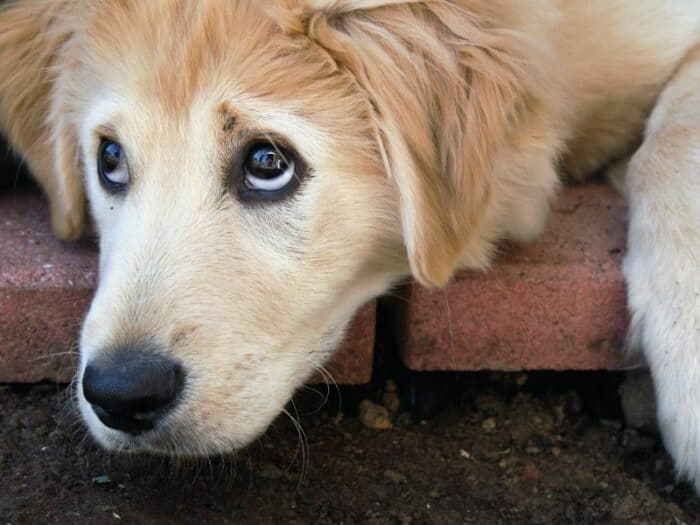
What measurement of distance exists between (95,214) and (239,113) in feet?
2.15

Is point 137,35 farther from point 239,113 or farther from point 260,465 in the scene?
point 260,465

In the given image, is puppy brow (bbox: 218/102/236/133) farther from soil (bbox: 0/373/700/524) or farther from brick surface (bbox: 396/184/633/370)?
soil (bbox: 0/373/700/524)

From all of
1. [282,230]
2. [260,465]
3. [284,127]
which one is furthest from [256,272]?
[260,465]

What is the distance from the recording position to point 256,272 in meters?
2.22

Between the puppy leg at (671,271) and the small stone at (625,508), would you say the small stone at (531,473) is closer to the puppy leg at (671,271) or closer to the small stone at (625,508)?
the small stone at (625,508)

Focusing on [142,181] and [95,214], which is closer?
[142,181]

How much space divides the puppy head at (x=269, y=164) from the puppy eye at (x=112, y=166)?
4 centimetres

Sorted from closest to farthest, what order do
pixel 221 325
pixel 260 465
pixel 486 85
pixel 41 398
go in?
pixel 221 325 < pixel 486 85 < pixel 260 465 < pixel 41 398

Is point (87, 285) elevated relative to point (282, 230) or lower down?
lower down

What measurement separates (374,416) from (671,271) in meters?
0.90

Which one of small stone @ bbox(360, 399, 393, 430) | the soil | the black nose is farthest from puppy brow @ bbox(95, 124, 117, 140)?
small stone @ bbox(360, 399, 393, 430)

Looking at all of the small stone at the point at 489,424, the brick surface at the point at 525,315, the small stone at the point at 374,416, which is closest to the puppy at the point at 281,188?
the brick surface at the point at 525,315

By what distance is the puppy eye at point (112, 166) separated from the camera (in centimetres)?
242

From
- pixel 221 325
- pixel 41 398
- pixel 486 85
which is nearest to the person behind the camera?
pixel 221 325
